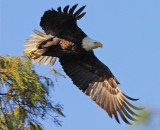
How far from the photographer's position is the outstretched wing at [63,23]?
397 cm

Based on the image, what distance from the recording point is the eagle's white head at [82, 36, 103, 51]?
4332mm

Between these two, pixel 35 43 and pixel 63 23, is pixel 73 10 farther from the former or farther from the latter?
pixel 35 43

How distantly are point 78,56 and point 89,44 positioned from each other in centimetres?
38

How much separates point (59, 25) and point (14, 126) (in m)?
2.24

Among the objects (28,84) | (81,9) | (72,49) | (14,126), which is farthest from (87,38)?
(14,126)

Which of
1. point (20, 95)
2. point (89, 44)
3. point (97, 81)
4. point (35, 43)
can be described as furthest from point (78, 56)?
point (20, 95)

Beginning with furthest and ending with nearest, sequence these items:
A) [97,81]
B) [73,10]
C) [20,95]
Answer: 1. [97,81]
2. [73,10]
3. [20,95]

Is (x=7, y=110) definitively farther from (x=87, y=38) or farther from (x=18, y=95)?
(x=87, y=38)

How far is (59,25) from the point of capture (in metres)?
4.27

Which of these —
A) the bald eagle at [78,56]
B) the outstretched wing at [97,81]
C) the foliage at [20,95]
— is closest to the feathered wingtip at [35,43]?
the bald eagle at [78,56]

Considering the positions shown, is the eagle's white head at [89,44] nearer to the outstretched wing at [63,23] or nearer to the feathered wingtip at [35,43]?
the outstretched wing at [63,23]

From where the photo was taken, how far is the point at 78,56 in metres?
4.61

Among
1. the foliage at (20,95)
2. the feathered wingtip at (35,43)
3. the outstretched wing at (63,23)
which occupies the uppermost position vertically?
the feathered wingtip at (35,43)

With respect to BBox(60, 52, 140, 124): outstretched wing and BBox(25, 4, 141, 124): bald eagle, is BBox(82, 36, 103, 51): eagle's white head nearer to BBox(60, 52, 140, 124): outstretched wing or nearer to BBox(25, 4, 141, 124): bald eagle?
BBox(25, 4, 141, 124): bald eagle
